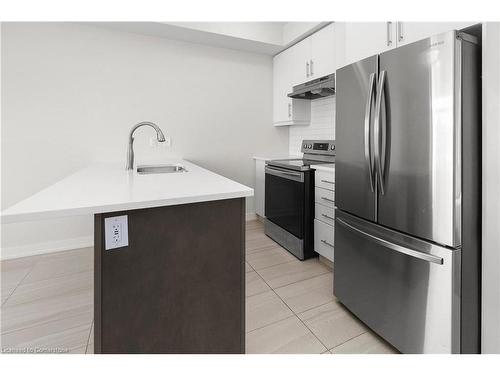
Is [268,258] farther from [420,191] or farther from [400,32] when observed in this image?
[400,32]

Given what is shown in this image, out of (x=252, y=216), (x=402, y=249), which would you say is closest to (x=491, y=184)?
(x=402, y=249)

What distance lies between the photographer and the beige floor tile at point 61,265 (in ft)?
7.63

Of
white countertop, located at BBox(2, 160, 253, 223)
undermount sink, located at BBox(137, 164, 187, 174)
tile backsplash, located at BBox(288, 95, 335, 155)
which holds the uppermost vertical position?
tile backsplash, located at BBox(288, 95, 335, 155)

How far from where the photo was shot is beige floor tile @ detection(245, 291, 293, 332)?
1.71 meters

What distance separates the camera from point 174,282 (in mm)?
1131

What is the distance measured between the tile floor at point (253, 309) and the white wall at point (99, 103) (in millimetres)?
664

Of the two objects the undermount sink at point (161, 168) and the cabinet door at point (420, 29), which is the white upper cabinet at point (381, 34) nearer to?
the cabinet door at point (420, 29)

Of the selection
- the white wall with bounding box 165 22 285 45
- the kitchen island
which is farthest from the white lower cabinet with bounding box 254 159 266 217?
the kitchen island

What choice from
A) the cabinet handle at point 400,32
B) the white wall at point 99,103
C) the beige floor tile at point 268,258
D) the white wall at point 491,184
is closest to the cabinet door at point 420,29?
the cabinet handle at point 400,32

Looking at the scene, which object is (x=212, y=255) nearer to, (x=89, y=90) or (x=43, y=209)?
(x=43, y=209)

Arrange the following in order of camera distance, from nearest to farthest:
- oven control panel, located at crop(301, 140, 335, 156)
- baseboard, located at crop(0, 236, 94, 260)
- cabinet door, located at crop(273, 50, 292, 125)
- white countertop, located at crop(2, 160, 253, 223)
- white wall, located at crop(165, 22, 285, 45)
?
1. white countertop, located at crop(2, 160, 253, 223)
2. baseboard, located at crop(0, 236, 94, 260)
3. white wall, located at crop(165, 22, 285, 45)
4. oven control panel, located at crop(301, 140, 335, 156)
5. cabinet door, located at crop(273, 50, 292, 125)

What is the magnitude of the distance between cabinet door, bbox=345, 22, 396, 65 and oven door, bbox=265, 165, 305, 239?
1.05 m

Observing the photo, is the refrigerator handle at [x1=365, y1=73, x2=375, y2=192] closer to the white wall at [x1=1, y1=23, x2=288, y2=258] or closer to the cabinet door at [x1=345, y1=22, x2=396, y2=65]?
the cabinet door at [x1=345, y1=22, x2=396, y2=65]

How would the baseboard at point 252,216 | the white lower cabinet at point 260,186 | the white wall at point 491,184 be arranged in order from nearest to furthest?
1. the white wall at point 491,184
2. the white lower cabinet at point 260,186
3. the baseboard at point 252,216
